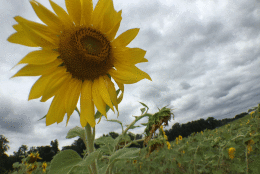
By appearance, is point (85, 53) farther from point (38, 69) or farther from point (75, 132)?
point (75, 132)

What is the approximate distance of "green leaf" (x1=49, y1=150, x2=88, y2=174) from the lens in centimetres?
96

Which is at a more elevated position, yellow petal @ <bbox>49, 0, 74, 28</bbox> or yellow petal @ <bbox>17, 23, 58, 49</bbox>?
yellow petal @ <bbox>49, 0, 74, 28</bbox>

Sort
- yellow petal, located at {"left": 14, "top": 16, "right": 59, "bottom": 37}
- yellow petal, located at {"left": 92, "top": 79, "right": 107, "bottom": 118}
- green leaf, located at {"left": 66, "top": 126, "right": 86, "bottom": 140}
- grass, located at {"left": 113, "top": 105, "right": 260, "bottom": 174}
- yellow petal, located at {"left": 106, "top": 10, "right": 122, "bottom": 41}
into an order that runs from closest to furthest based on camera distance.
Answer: yellow petal, located at {"left": 14, "top": 16, "right": 59, "bottom": 37}, yellow petal, located at {"left": 92, "top": 79, "right": 107, "bottom": 118}, yellow petal, located at {"left": 106, "top": 10, "right": 122, "bottom": 41}, green leaf, located at {"left": 66, "top": 126, "right": 86, "bottom": 140}, grass, located at {"left": 113, "top": 105, "right": 260, "bottom": 174}

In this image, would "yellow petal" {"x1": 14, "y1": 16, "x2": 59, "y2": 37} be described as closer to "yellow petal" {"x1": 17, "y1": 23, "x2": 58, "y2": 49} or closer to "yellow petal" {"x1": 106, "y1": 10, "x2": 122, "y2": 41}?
"yellow petal" {"x1": 17, "y1": 23, "x2": 58, "y2": 49}

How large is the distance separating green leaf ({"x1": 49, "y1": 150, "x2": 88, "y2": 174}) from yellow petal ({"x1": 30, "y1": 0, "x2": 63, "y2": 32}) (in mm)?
828

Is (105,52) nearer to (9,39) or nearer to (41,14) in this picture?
(41,14)

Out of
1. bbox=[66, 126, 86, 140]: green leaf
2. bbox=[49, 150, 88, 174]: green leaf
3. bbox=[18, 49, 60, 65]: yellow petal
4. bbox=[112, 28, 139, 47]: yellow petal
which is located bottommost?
bbox=[49, 150, 88, 174]: green leaf

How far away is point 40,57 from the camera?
992 millimetres

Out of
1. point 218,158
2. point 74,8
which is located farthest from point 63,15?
point 218,158

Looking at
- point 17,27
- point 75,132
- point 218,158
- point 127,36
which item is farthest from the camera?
point 218,158

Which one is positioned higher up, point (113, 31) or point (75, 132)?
point (113, 31)

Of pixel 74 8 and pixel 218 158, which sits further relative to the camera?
pixel 218 158

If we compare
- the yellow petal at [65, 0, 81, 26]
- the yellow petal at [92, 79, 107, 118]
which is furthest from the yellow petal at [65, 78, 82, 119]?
the yellow petal at [65, 0, 81, 26]

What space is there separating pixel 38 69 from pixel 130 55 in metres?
0.60
